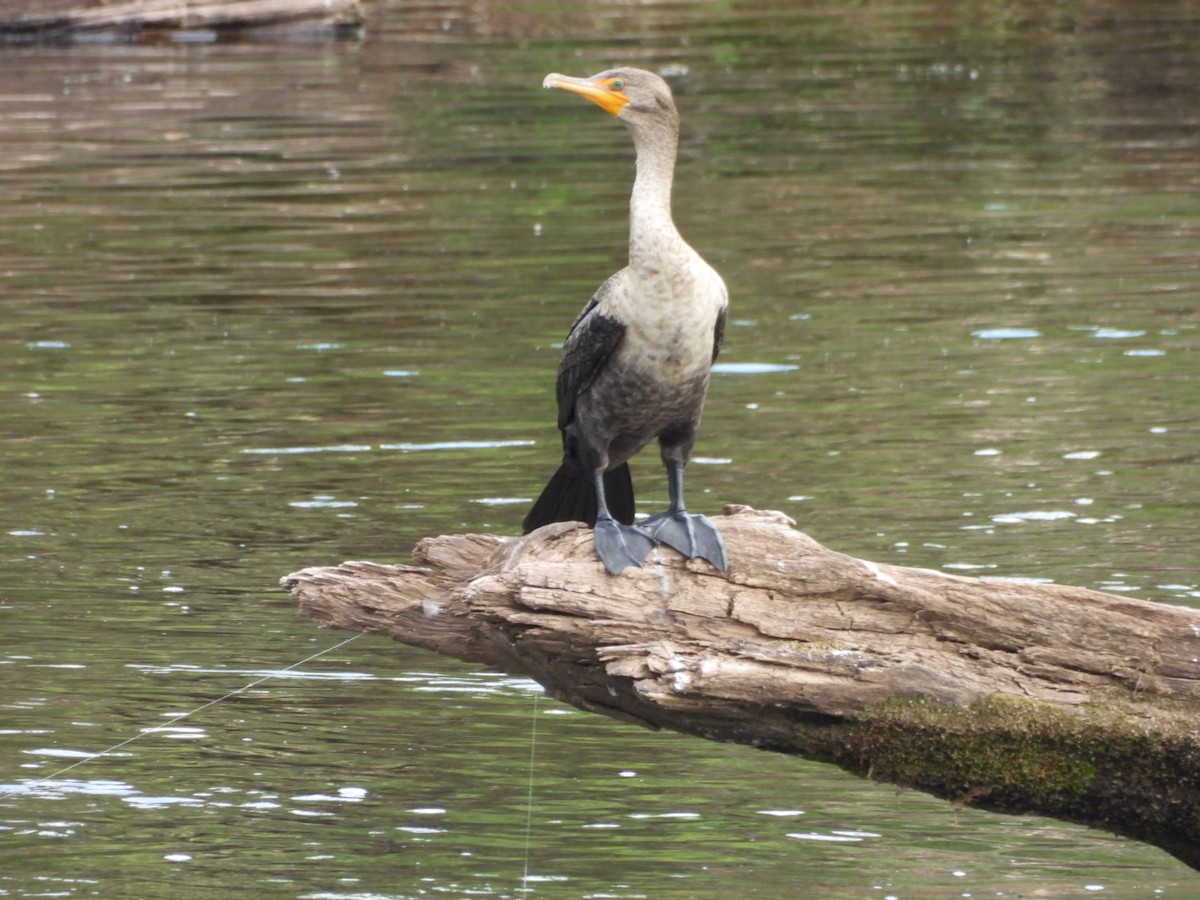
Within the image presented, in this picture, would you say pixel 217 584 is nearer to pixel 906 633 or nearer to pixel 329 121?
pixel 906 633

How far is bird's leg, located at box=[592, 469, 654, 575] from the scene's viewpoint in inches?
212

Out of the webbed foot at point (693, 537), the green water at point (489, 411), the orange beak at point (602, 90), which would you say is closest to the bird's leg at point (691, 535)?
the webbed foot at point (693, 537)

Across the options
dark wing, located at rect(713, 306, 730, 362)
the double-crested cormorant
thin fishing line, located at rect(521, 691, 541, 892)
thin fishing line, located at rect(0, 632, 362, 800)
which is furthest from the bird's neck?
thin fishing line, located at rect(0, 632, 362, 800)

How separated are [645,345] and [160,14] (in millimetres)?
22089

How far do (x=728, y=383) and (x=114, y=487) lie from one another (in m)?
3.27

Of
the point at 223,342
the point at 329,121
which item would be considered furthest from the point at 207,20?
the point at 223,342

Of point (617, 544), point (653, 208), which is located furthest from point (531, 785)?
point (653, 208)

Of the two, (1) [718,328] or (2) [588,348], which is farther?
(1) [718,328]

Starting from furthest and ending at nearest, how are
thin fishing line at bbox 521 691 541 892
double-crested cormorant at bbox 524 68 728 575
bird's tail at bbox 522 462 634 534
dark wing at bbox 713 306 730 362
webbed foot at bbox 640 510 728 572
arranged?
1. bird's tail at bbox 522 462 634 534
2. thin fishing line at bbox 521 691 541 892
3. dark wing at bbox 713 306 730 362
4. double-crested cormorant at bbox 524 68 728 575
5. webbed foot at bbox 640 510 728 572

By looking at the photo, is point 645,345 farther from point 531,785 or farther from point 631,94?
point 531,785

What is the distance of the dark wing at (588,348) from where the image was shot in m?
5.62

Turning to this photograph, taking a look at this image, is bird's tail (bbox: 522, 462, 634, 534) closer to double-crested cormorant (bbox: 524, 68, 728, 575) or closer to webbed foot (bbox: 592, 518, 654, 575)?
double-crested cormorant (bbox: 524, 68, 728, 575)

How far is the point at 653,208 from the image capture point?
5.54 m

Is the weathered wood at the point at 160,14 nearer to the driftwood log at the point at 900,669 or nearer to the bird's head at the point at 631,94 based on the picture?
the bird's head at the point at 631,94
